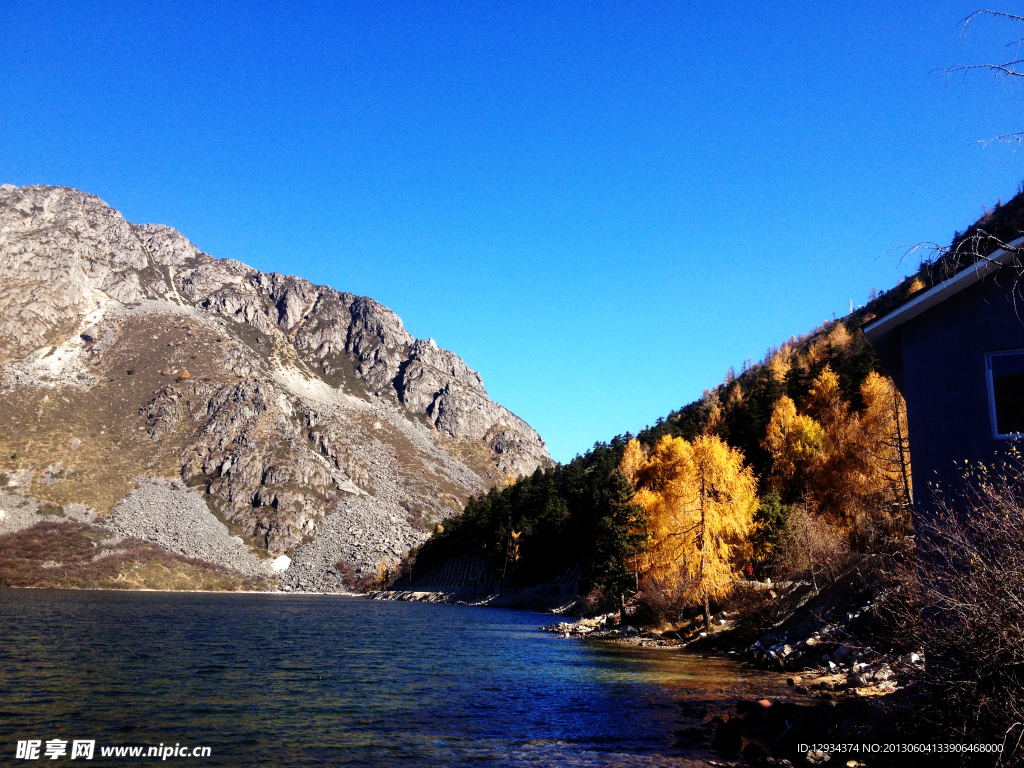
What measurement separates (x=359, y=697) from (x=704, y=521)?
20.2 m

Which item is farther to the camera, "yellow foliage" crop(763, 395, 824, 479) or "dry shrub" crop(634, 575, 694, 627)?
"yellow foliage" crop(763, 395, 824, 479)

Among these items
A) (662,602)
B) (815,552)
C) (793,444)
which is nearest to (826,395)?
(793,444)

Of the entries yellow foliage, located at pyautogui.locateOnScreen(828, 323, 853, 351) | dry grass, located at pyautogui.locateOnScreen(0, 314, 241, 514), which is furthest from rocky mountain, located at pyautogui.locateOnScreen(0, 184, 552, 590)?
yellow foliage, located at pyautogui.locateOnScreen(828, 323, 853, 351)

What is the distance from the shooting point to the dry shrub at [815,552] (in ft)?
88.9

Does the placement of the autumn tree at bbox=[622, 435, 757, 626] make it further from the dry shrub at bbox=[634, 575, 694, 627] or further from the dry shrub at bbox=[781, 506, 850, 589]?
the dry shrub at bbox=[781, 506, 850, 589]

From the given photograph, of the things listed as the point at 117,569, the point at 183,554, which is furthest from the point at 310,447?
the point at 117,569

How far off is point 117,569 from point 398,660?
11482 cm

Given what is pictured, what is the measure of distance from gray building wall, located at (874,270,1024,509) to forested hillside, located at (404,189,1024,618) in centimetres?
87

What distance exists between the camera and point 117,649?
29.3 meters

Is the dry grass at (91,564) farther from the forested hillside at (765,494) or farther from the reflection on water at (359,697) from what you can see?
the reflection on water at (359,697)

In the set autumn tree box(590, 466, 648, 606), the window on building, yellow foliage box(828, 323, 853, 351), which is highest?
yellow foliage box(828, 323, 853, 351)

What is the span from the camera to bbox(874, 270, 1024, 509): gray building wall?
1216 cm

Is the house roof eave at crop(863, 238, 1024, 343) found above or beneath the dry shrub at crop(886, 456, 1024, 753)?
above

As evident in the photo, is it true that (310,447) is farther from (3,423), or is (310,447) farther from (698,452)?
(698,452)
